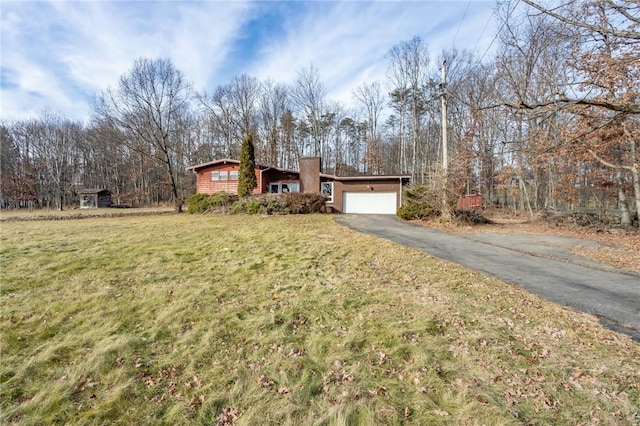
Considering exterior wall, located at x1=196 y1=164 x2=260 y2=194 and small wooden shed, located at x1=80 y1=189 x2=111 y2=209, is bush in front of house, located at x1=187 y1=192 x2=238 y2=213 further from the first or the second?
small wooden shed, located at x1=80 y1=189 x2=111 y2=209

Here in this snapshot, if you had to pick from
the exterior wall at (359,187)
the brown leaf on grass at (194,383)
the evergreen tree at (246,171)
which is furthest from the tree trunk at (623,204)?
the evergreen tree at (246,171)

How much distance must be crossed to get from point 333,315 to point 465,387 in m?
1.75

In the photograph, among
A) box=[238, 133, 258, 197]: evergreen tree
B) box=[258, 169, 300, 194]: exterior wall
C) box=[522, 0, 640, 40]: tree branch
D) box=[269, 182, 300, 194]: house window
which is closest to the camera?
box=[522, 0, 640, 40]: tree branch

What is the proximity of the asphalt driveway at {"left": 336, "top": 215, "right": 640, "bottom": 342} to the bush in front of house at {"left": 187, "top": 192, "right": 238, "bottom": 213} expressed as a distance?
11895mm

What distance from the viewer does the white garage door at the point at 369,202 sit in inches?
751

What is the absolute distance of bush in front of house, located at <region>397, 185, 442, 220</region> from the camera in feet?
44.5

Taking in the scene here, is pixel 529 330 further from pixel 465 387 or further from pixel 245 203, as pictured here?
pixel 245 203

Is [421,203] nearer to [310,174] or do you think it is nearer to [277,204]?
[277,204]

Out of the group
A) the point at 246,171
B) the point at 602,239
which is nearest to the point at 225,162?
the point at 246,171

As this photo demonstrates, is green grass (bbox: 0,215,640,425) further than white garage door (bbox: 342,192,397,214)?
No

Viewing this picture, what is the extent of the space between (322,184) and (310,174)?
120 cm

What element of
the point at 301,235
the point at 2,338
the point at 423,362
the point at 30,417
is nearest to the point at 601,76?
the point at 301,235

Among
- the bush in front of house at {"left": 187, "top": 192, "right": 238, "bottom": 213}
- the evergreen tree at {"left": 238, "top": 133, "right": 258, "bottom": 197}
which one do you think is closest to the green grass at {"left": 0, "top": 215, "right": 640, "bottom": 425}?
the bush in front of house at {"left": 187, "top": 192, "right": 238, "bottom": 213}

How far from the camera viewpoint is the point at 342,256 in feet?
22.1
